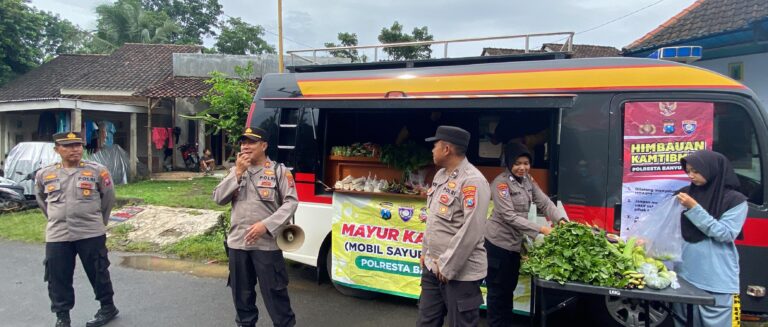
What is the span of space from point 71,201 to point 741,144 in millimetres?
5629

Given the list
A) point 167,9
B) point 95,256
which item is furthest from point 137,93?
point 167,9

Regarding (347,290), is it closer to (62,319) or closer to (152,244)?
(62,319)

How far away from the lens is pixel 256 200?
3.69 m

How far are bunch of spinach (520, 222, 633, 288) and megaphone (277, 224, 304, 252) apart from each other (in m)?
1.74

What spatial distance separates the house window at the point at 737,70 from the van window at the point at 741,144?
5.75 m

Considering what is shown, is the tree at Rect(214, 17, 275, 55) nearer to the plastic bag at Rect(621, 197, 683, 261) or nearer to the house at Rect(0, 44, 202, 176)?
the house at Rect(0, 44, 202, 176)

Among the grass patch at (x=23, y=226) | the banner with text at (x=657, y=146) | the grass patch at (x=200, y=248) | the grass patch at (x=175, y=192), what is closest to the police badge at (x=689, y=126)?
the banner with text at (x=657, y=146)

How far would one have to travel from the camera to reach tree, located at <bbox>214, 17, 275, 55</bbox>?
32.0 metres

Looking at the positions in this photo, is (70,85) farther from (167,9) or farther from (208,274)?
(167,9)

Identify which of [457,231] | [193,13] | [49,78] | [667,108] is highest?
[193,13]

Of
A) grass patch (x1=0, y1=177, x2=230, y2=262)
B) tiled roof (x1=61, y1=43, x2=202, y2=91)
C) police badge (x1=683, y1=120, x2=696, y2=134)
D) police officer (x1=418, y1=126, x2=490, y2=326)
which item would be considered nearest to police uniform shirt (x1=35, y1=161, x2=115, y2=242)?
grass patch (x1=0, y1=177, x2=230, y2=262)

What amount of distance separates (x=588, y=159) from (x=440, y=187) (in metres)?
1.61

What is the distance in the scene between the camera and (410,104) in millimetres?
4066

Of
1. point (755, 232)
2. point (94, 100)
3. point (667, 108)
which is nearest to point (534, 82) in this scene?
point (667, 108)
